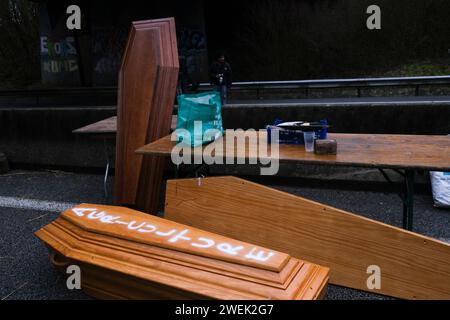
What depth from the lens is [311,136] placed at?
3539mm

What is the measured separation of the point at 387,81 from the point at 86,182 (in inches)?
387

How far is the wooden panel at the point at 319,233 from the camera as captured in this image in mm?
2840

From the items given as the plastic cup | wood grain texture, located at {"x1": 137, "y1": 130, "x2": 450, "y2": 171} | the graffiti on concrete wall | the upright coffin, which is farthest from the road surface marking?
the graffiti on concrete wall

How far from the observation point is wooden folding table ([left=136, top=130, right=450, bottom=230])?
3053mm

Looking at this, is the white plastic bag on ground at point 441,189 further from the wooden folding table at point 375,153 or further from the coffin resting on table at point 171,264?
the coffin resting on table at point 171,264

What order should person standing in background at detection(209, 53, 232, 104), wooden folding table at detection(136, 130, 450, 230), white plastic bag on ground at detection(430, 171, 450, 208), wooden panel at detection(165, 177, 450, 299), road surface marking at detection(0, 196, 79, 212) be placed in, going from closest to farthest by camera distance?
wooden panel at detection(165, 177, 450, 299), wooden folding table at detection(136, 130, 450, 230), white plastic bag on ground at detection(430, 171, 450, 208), road surface marking at detection(0, 196, 79, 212), person standing in background at detection(209, 53, 232, 104)

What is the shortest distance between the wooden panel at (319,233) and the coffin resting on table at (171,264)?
18.1 inches

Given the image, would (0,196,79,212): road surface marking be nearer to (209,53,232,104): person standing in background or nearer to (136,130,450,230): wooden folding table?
(136,130,450,230): wooden folding table

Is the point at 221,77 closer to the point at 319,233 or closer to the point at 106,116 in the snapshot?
the point at 106,116

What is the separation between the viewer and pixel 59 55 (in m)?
21.4

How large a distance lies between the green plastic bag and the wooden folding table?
12cm

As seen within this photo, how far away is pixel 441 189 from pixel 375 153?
5.16 feet

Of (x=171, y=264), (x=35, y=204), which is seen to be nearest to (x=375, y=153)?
(x=171, y=264)

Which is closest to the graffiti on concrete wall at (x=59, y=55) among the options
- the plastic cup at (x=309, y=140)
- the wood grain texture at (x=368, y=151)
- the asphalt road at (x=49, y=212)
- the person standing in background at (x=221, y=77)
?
the person standing in background at (x=221, y=77)
